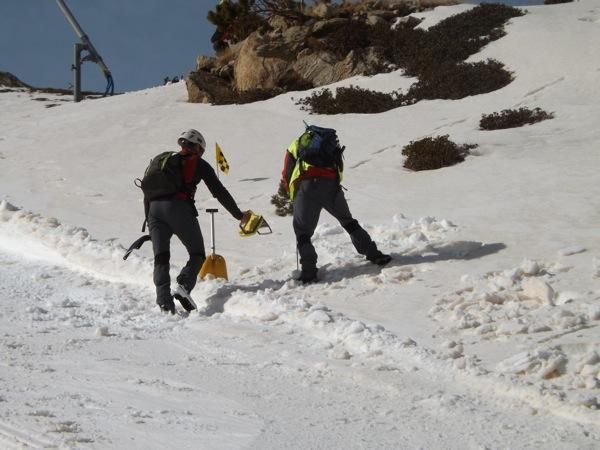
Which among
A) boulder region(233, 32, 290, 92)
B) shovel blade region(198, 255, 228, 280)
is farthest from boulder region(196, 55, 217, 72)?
shovel blade region(198, 255, 228, 280)

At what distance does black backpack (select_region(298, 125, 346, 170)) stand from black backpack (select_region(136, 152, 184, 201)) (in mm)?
1250

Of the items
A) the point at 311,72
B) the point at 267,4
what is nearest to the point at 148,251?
the point at 311,72

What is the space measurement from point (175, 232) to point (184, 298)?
28.3 inches

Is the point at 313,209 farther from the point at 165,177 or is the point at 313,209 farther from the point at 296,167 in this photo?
the point at 165,177

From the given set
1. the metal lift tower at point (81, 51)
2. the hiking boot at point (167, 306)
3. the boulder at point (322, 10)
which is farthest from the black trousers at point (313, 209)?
the metal lift tower at point (81, 51)

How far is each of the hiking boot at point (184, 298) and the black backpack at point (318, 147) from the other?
182 centimetres

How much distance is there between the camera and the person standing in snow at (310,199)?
24.0 feet

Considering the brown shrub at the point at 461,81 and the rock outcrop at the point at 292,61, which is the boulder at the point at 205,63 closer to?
the rock outcrop at the point at 292,61

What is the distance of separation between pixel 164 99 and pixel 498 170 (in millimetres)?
15130

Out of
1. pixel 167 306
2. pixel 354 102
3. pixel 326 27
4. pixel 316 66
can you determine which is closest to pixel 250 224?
pixel 167 306

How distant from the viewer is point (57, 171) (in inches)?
616

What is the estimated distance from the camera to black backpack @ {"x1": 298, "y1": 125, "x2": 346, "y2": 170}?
725cm

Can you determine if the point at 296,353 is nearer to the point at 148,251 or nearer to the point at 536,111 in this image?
the point at 148,251

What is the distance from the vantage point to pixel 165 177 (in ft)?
22.6
